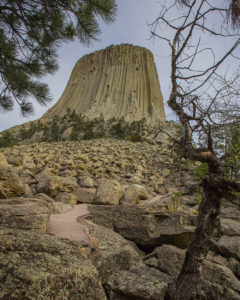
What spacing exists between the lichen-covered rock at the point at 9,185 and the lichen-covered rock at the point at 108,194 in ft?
5.46

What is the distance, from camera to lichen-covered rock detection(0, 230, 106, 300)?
1.56m

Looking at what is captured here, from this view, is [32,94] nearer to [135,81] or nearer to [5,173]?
[5,173]

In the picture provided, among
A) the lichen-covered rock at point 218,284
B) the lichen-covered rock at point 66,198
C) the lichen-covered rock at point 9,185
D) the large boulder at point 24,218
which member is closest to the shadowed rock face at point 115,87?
the lichen-covered rock at point 66,198

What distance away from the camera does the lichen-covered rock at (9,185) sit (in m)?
4.74

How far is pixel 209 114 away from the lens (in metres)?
2.42

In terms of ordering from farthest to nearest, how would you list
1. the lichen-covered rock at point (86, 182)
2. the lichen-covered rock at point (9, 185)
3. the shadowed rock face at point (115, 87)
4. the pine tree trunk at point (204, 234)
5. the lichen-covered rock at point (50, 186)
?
the shadowed rock face at point (115, 87), the lichen-covered rock at point (86, 182), the lichen-covered rock at point (50, 186), the lichen-covered rock at point (9, 185), the pine tree trunk at point (204, 234)

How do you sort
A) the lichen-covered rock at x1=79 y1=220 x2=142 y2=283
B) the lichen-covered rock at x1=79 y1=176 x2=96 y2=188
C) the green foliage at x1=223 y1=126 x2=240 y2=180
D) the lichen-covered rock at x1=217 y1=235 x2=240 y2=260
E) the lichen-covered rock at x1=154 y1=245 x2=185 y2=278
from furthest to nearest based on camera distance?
the lichen-covered rock at x1=79 y1=176 x2=96 y2=188 < the lichen-covered rock at x1=217 y1=235 x2=240 y2=260 < the lichen-covered rock at x1=154 y1=245 x2=185 y2=278 < the lichen-covered rock at x1=79 y1=220 x2=142 y2=283 < the green foliage at x1=223 y1=126 x2=240 y2=180

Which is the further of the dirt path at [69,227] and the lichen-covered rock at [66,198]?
the lichen-covered rock at [66,198]

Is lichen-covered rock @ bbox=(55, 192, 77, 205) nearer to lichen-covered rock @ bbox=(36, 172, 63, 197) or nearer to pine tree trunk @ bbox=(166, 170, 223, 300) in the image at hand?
A: lichen-covered rock @ bbox=(36, 172, 63, 197)

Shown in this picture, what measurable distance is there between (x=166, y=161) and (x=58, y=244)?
9.84 metres

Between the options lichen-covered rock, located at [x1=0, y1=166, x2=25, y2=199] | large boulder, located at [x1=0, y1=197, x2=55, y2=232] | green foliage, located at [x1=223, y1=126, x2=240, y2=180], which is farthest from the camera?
lichen-covered rock, located at [x1=0, y1=166, x2=25, y2=199]

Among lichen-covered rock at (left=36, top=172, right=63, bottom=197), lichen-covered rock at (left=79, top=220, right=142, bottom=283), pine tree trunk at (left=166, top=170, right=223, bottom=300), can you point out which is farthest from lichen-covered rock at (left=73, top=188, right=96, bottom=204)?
pine tree trunk at (left=166, top=170, right=223, bottom=300)

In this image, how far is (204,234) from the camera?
7.27 ft

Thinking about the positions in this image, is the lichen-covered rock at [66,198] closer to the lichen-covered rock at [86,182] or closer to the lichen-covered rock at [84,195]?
the lichen-covered rock at [84,195]
